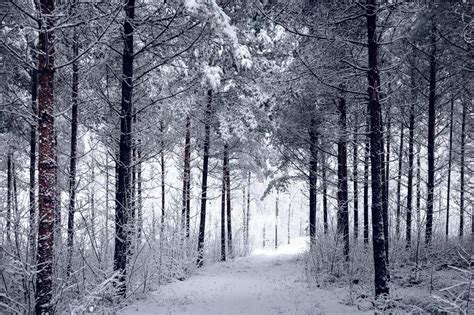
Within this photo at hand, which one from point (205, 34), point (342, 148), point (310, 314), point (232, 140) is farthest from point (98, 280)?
point (232, 140)

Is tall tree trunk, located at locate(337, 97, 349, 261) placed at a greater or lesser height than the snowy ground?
greater

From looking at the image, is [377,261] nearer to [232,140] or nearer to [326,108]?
[326,108]

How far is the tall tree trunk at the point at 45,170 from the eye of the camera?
5.05 meters

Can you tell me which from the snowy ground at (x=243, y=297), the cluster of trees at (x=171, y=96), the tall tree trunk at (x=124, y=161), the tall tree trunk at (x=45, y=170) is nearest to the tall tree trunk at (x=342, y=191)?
the cluster of trees at (x=171, y=96)

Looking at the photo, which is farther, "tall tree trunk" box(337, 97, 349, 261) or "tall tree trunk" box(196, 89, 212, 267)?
"tall tree trunk" box(196, 89, 212, 267)

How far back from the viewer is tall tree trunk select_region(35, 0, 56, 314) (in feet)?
16.6

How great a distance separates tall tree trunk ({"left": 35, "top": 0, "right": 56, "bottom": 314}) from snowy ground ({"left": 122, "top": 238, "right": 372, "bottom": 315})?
7.12 feet

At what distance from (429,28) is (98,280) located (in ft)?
37.2

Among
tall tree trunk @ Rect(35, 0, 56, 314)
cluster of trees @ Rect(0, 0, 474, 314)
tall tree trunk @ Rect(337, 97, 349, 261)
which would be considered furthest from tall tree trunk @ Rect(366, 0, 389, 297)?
tall tree trunk @ Rect(35, 0, 56, 314)

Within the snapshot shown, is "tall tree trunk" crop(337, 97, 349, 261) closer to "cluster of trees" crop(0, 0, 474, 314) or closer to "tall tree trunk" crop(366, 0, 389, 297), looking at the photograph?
"cluster of trees" crop(0, 0, 474, 314)

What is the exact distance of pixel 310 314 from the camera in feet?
24.5

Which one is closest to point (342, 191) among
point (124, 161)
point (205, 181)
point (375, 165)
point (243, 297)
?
point (375, 165)

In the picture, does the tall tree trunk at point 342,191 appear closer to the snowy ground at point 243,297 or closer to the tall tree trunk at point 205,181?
the snowy ground at point 243,297

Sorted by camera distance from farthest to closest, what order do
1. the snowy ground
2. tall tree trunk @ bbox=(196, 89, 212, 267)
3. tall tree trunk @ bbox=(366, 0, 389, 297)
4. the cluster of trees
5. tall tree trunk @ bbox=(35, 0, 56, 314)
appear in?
tall tree trunk @ bbox=(196, 89, 212, 267) → the snowy ground → tall tree trunk @ bbox=(366, 0, 389, 297) → the cluster of trees → tall tree trunk @ bbox=(35, 0, 56, 314)
